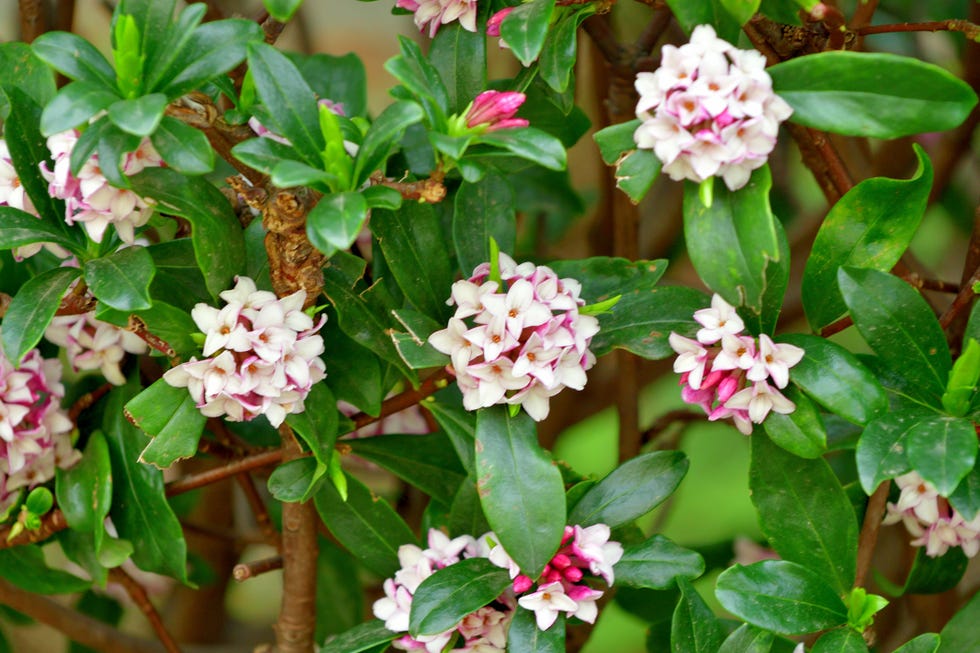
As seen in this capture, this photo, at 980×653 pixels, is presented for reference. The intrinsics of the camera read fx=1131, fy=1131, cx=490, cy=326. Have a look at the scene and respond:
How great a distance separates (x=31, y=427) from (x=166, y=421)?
0.82ft

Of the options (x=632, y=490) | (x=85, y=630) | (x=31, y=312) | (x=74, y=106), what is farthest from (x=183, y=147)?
(x=85, y=630)

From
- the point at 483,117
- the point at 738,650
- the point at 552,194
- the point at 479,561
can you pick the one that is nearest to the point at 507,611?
the point at 479,561

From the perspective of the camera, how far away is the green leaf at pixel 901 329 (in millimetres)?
872

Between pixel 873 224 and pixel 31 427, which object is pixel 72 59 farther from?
pixel 873 224

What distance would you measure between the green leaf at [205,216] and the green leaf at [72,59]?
76 millimetres

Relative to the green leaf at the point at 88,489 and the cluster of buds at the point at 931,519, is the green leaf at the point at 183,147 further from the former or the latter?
the cluster of buds at the point at 931,519

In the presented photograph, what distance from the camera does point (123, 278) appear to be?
2.77ft

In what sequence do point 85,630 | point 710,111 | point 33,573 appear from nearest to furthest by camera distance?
point 710,111
point 33,573
point 85,630

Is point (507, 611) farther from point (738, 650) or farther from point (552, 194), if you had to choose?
point (552, 194)

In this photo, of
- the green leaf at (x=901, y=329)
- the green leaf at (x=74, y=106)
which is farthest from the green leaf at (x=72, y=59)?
the green leaf at (x=901, y=329)

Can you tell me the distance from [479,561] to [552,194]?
665 millimetres

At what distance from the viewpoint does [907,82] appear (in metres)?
0.76

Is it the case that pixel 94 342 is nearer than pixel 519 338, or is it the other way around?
pixel 519 338

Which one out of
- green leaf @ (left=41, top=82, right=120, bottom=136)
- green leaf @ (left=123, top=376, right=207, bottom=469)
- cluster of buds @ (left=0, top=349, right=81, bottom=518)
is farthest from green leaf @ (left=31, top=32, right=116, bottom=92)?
cluster of buds @ (left=0, top=349, right=81, bottom=518)
